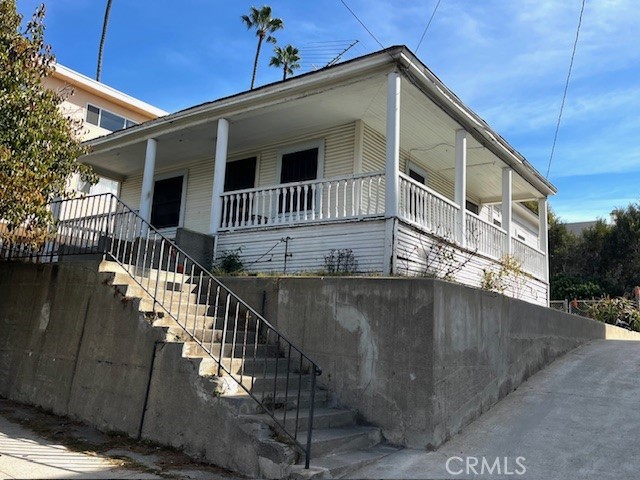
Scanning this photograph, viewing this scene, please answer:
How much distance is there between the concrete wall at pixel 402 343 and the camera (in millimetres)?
5629

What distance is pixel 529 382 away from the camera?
312 inches

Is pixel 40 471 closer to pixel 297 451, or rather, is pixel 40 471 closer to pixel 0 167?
pixel 297 451

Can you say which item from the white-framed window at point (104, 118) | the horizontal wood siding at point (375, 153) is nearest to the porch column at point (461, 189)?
the horizontal wood siding at point (375, 153)

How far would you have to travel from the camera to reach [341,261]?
8.44 m

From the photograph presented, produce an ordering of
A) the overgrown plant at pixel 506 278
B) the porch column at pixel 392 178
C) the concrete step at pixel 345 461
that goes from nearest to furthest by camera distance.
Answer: the concrete step at pixel 345 461
the porch column at pixel 392 178
the overgrown plant at pixel 506 278

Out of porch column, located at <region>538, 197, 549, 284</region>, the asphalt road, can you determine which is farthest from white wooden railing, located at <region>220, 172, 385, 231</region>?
porch column, located at <region>538, 197, 549, 284</region>

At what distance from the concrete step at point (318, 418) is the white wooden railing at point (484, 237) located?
18.5 feet

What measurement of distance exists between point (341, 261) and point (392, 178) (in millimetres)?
1548

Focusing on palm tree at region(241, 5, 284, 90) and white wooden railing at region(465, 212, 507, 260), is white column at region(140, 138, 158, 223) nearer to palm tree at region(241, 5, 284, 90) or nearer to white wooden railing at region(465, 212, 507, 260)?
white wooden railing at region(465, 212, 507, 260)

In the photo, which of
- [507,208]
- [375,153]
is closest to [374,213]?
[375,153]

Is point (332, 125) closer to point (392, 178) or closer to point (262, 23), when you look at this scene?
point (392, 178)

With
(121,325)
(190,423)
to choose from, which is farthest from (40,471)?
(121,325)

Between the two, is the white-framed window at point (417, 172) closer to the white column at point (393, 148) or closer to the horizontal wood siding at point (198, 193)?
the white column at point (393, 148)

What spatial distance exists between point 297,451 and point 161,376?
6.98ft
